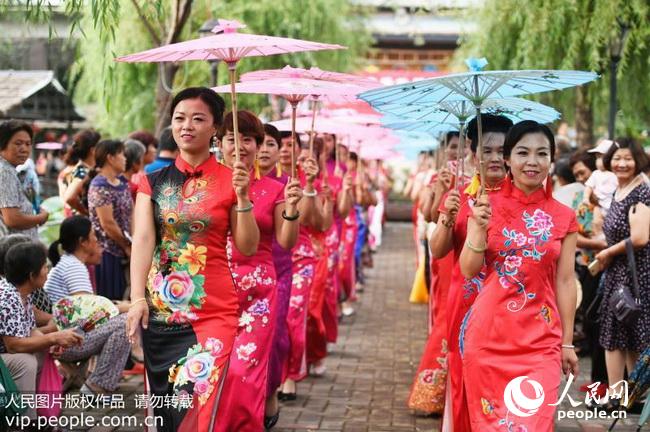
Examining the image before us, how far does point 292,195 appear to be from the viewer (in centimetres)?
568

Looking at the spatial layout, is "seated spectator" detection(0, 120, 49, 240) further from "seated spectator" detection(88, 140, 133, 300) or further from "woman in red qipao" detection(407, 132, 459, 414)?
"woman in red qipao" detection(407, 132, 459, 414)

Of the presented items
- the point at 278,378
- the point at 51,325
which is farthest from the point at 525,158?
the point at 51,325

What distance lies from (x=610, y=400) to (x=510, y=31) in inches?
262

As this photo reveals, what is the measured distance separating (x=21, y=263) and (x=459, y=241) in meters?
2.62

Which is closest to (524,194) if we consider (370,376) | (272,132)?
(272,132)

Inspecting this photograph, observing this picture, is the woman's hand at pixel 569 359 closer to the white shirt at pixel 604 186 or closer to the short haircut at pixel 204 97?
the short haircut at pixel 204 97


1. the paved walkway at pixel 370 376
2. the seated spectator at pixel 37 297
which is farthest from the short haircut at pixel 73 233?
the paved walkway at pixel 370 376

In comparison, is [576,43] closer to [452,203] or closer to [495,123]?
[495,123]

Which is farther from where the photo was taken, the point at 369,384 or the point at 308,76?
the point at 369,384

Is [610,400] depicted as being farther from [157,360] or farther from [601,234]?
[157,360]

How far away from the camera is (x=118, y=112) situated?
1672 centimetres

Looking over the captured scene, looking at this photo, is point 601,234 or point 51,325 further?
point 601,234

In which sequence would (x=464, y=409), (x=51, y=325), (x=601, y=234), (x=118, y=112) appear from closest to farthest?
(x=464, y=409)
(x=51, y=325)
(x=601, y=234)
(x=118, y=112)

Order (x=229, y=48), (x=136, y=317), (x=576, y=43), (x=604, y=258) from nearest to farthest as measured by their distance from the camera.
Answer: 1. (x=136, y=317)
2. (x=229, y=48)
3. (x=604, y=258)
4. (x=576, y=43)
